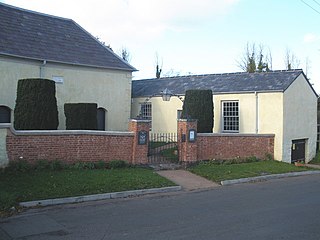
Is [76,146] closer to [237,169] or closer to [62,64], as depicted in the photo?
[237,169]

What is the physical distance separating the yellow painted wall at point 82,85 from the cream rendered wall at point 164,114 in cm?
266

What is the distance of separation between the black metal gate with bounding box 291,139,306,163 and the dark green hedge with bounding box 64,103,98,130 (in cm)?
1151

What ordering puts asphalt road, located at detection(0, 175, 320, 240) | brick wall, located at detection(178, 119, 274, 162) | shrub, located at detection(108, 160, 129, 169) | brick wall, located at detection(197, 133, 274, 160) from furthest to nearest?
brick wall, located at detection(197, 133, 274, 160)
brick wall, located at detection(178, 119, 274, 162)
shrub, located at detection(108, 160, 129, 169)
asphalt road, located at detection(0, 175, 320, 240)

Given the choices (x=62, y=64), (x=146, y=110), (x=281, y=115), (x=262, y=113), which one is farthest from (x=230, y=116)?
(x=62, y=64)

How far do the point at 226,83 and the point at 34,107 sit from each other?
40.2 feet

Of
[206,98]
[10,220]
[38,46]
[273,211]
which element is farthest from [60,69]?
[273,211]

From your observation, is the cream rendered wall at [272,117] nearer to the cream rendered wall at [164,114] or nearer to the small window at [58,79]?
the cream rendered wall at [164,114]

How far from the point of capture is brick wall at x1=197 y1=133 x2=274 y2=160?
17.4 metres

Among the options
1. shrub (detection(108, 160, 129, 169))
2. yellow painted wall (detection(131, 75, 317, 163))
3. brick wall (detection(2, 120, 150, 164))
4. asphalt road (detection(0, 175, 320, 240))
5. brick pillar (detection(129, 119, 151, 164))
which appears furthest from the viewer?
yellow painted wall (detection(131, 75, 317, 163))

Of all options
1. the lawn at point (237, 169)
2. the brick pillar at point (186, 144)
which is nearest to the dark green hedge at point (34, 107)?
the brick pillar at point (186, 144)

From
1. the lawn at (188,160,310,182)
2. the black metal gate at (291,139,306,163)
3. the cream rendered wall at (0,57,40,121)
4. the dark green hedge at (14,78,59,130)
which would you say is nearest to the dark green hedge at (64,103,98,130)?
the dark green hedge at (14,78,59,130)

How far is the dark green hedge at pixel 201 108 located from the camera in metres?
20.6

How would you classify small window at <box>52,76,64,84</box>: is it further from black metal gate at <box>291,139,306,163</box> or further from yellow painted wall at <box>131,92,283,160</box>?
black metal gate at <box>291,139,306,163</box>

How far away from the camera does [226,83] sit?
23609 mm
